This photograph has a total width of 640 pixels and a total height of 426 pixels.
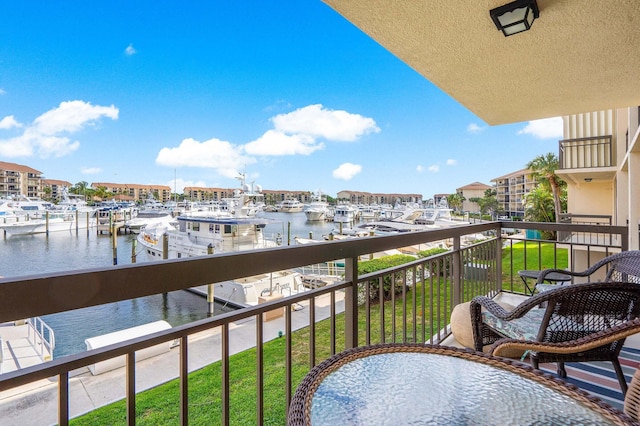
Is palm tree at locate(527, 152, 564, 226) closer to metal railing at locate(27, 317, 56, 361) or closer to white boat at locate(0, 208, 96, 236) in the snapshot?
metal railing at locate(27, 317, 56, 361)

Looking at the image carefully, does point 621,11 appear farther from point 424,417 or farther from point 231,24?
point 231,24

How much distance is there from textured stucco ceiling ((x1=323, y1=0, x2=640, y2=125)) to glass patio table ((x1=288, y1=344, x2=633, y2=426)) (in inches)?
64.3

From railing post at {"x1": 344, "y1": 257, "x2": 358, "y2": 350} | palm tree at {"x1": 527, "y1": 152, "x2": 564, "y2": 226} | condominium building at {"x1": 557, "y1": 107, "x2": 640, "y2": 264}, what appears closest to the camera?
railing post at {"x1": 344, "y1": 257, "x2": 358, "y2": 350}

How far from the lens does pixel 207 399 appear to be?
464 centimetres

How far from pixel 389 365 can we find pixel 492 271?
3.28 m

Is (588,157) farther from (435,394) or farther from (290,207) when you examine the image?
(290,207)

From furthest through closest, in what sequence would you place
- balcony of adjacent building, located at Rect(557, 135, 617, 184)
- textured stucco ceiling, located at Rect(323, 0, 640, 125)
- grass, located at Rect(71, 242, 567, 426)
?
balcony of adjacent building, located at Rect(557, 135, 617, 184) < grass, located at Rect(71, 242, 567, 426) < textured stucco ceiling, located at Rect(323, 0, 640, 125)

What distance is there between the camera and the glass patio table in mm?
754

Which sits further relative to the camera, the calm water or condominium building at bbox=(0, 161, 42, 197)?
condominium building at bbox=(0, 161, 42, 197)

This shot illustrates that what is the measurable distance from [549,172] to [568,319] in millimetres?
19064

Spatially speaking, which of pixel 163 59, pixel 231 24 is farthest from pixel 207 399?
pixel 163 59

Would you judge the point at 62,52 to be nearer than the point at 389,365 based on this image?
No

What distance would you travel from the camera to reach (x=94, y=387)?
5445mm

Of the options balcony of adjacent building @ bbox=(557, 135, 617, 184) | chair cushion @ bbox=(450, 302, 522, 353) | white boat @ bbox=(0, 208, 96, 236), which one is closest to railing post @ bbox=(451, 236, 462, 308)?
chair cushion @ bbox=(450, 302, 522, 353)
